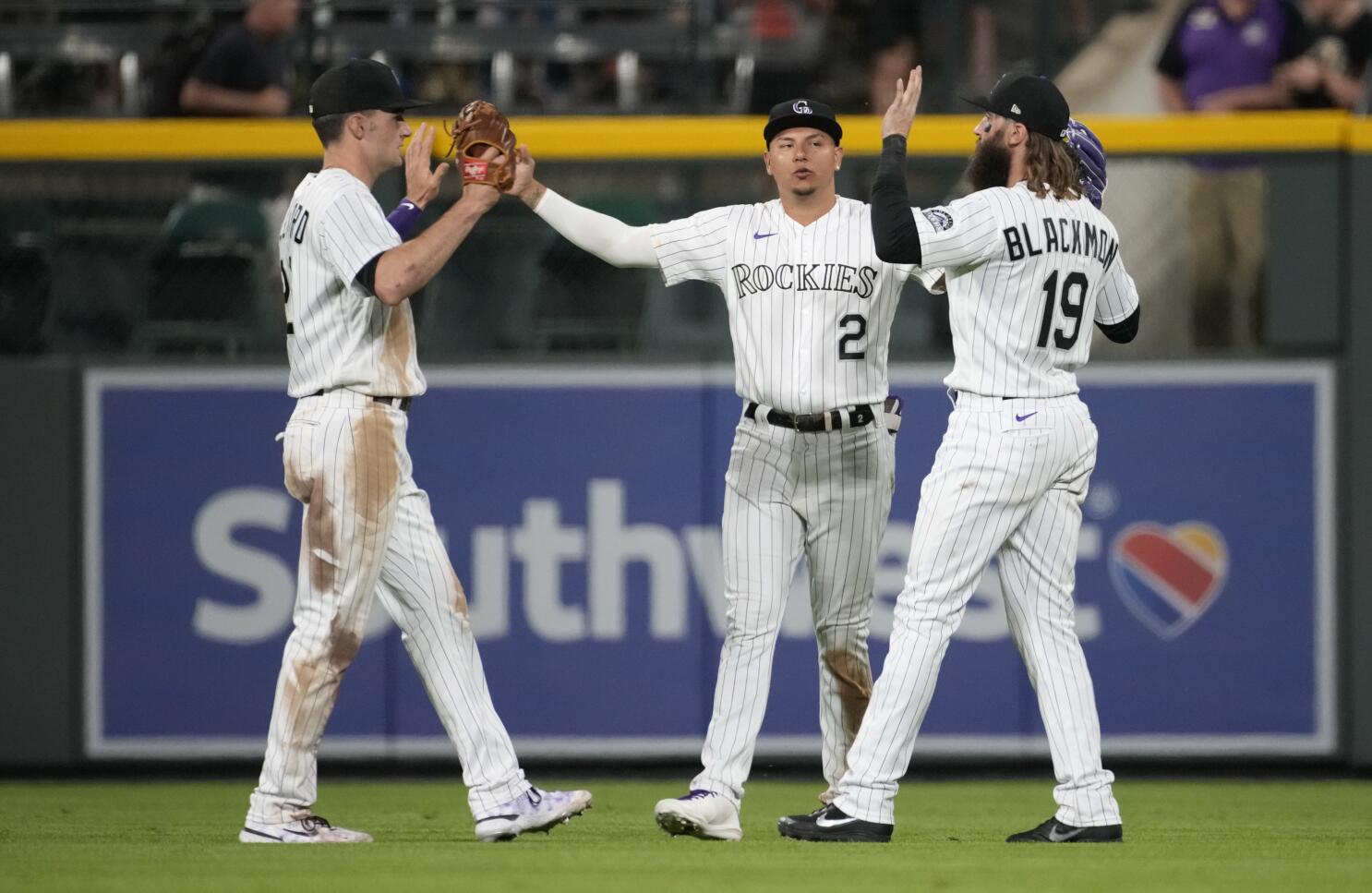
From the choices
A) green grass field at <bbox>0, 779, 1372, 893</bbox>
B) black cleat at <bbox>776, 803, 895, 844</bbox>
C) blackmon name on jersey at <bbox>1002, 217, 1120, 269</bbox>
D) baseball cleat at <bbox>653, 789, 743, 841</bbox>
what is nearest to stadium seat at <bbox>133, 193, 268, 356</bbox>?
green grass field at <bbox>0, 779, 1372, 893</bbox>

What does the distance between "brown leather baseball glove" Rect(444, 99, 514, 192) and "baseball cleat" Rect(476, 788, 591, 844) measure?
169 cm

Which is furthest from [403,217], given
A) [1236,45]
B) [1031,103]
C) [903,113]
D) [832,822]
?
[1236,45]

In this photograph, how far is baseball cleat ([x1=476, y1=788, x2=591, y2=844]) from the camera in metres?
5.30

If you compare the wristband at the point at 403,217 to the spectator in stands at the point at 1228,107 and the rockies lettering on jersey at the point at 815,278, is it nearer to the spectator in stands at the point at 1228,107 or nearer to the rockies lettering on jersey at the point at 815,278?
the rockies lettering on jersey at the point at 815,278

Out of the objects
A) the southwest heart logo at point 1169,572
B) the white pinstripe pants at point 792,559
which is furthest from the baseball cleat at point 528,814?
the southwest heart logo at point 1169,572

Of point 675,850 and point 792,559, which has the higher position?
point 792,559

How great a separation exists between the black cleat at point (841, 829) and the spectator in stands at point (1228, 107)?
338cm

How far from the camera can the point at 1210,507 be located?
Result: 25.9ft

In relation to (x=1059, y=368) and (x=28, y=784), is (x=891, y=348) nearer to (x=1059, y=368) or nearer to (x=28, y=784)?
(x=1059, y=368)

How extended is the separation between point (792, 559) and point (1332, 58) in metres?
4.44

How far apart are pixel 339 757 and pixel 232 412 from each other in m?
1.47

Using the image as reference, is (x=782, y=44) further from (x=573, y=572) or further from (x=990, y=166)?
(x=990, y=166)

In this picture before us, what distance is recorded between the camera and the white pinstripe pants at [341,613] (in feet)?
17.3

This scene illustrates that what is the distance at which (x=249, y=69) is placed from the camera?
8.27 metres
